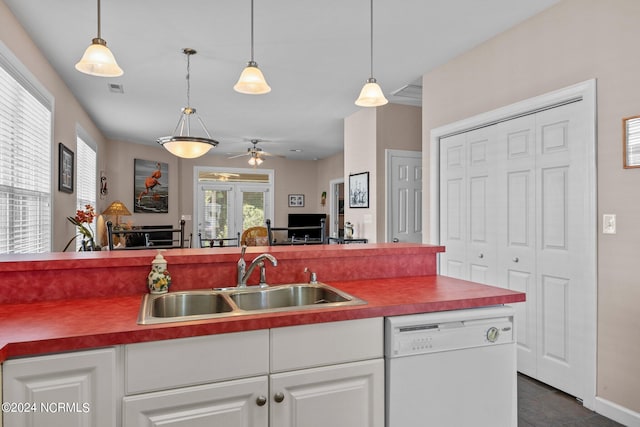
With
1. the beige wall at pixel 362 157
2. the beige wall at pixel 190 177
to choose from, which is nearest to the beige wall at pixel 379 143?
the beige wall at pixel 362 157

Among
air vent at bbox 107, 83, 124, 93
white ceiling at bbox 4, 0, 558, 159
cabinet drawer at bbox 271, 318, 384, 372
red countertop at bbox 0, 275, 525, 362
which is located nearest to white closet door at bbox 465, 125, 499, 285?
white ceiling at bbox 4, 0, 558, 159

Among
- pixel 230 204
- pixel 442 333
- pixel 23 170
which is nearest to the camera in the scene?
pixel 442 333

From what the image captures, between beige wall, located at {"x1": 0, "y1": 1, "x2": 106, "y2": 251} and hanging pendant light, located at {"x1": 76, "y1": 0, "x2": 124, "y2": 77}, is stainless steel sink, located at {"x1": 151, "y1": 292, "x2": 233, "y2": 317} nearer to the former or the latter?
hanging pendant light, located at {"x1": 76, "y1": 0, "x2": 124, "y2": 77}

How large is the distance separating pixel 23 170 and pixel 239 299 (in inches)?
93.7

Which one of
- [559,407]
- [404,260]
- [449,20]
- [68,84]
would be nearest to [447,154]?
[449,20]

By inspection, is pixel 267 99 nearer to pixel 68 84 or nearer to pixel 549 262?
pixel 68 84

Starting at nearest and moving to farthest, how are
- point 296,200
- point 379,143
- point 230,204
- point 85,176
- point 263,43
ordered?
point 263,43 < point 379,143 < point 85,176 < point 230,204 < point 296,200

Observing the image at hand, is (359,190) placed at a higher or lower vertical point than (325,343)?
higher

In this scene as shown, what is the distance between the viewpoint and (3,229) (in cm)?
270

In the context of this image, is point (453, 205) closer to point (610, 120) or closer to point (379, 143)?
point (610, 120)

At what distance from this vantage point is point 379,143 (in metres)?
4.84

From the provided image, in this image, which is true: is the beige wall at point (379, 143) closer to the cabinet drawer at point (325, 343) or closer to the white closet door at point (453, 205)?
the white closet door at point (453, 205)

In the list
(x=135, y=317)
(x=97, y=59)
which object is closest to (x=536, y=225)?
(x=135, y=317)

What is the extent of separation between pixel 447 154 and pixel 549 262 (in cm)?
137
